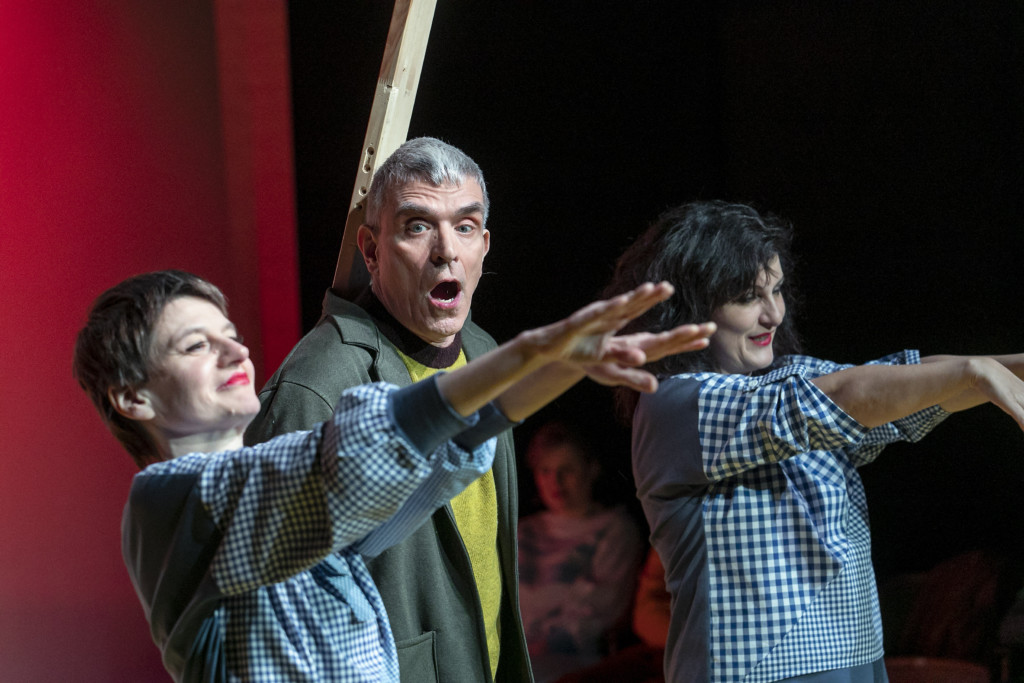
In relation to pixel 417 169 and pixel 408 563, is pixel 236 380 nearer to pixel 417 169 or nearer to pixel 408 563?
pixel 408 563

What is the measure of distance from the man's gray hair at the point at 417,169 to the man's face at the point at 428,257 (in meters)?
0.01

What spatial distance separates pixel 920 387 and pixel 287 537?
0.97 m

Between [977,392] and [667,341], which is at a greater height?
[667,341]

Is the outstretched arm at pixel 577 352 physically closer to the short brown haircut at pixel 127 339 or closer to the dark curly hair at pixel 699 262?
the short brown haircut at pixel 127 339

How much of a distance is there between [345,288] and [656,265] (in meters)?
0.60

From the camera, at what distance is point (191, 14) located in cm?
259

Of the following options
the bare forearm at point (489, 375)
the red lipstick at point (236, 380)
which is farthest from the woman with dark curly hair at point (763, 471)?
the red lipstick at point (236, 380)

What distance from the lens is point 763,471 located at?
1.71 meters

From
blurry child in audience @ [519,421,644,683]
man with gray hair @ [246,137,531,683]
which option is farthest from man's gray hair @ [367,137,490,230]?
blurry child in audience @ [519,421,644,683]

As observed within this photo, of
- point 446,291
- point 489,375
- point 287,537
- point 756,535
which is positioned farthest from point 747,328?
point 287,537

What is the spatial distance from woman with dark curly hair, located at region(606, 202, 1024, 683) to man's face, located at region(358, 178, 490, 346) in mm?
397

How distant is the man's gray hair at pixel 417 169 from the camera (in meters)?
1.79

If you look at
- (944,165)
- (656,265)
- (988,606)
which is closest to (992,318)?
(944,165)

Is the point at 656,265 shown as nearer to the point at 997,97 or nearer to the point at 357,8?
the point at 997,97
